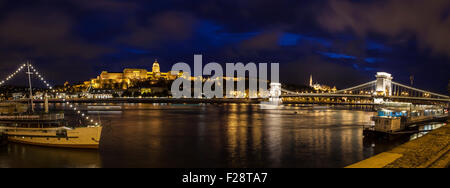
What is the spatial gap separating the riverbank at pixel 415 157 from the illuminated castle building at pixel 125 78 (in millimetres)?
102736

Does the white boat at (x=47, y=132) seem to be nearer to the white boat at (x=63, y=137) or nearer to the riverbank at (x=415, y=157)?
the white boat at (x=63, y=137)

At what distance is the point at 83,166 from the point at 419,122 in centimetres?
1925

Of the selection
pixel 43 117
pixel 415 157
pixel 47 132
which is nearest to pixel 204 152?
pixel 47 132

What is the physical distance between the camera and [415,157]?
21.8 ft

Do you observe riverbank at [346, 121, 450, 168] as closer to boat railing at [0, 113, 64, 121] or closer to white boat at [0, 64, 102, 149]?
white boat at [0, 64, 102, 149]

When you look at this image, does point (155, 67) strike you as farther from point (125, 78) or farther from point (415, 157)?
point (415, 157)

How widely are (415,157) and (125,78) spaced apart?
111403mm

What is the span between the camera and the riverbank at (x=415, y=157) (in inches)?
239

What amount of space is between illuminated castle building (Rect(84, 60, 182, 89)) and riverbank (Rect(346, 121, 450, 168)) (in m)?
103

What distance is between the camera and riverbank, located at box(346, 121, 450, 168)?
6080mm

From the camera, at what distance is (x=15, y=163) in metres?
10.9
